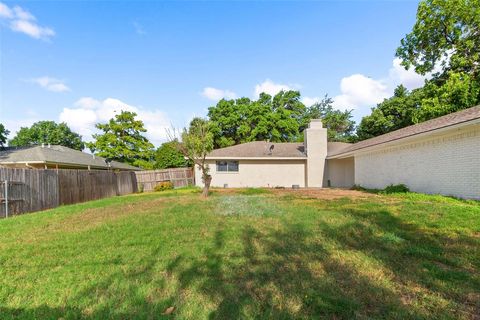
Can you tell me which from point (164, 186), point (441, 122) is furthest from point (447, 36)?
point (164, 186)

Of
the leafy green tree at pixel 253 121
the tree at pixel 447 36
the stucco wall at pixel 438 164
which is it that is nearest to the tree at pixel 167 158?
the leafy green tree at pixel 253 121

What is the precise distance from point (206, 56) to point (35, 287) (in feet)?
43.4

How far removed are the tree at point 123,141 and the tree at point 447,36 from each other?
2463 cm

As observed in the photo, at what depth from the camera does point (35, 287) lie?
2.89 metres

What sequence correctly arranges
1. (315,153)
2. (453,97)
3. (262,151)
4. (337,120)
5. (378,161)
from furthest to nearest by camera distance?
1. (337,120)
2. (262,151)
3. (315,153)
4. (453,97)
5. (378,161)

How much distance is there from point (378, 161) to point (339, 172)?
573 centimetres

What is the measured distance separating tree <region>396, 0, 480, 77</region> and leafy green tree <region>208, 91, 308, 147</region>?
49.5 feet

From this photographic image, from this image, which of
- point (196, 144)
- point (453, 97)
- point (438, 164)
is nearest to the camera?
point (438, 164)

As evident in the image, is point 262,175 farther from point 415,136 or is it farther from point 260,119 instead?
point 260,119

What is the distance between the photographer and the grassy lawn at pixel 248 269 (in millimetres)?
2367

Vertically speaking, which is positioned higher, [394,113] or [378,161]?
[394,113]

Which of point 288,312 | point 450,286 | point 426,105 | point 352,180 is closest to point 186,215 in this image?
point 288,312

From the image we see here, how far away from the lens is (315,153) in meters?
18.9

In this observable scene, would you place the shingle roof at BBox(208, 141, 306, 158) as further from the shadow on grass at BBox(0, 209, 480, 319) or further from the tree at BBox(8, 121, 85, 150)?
the tree at BBox(8, 121, 85, 150)
